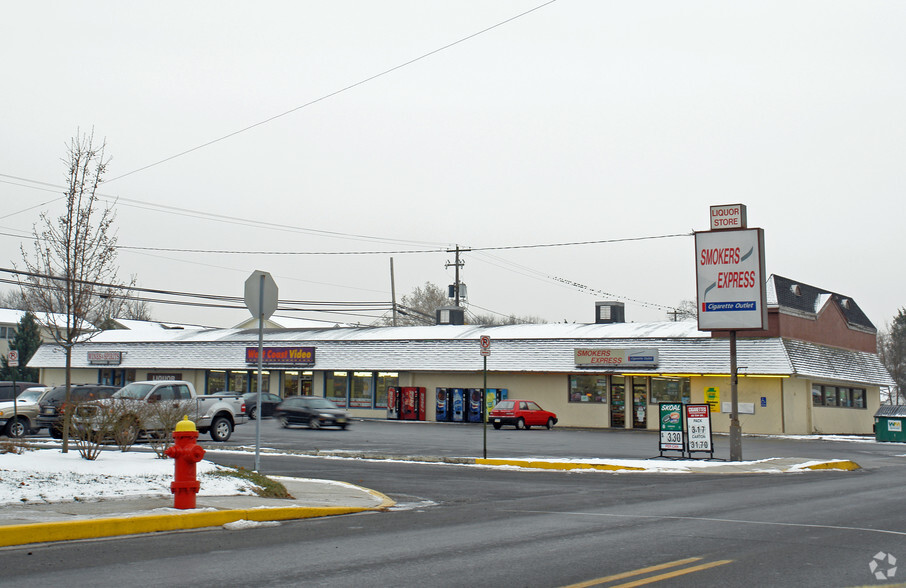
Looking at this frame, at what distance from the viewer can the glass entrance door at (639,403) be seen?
4366 centimetres

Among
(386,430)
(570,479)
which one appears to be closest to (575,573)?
(570,479)

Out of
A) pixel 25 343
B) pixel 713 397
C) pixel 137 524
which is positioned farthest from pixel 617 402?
pixel 25 343

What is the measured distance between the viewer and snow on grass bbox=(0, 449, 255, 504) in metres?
11.1

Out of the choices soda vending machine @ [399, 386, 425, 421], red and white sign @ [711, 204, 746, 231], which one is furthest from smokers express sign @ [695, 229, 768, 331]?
soda vending machine @ [399, 386, 425, 421]

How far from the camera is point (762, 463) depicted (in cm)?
2228

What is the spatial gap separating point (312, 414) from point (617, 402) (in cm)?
1617

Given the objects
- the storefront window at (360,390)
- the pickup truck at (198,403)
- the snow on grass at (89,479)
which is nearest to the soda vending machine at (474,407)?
the storefront window at (360,390)

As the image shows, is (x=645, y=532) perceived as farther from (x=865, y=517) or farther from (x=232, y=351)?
(x=232, y=351)

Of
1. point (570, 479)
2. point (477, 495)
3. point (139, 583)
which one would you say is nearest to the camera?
point (139, 583)

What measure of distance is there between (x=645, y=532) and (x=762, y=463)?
13.6m

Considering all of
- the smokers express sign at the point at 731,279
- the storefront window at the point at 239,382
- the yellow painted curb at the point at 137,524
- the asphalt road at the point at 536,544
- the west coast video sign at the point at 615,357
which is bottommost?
the asphalt road at the point at 536,544

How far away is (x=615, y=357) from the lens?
142 ft

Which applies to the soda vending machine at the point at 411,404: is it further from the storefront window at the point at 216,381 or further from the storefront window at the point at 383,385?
the storefront window at the point at 216,381

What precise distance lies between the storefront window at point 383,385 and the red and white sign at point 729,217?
28.5 meters
